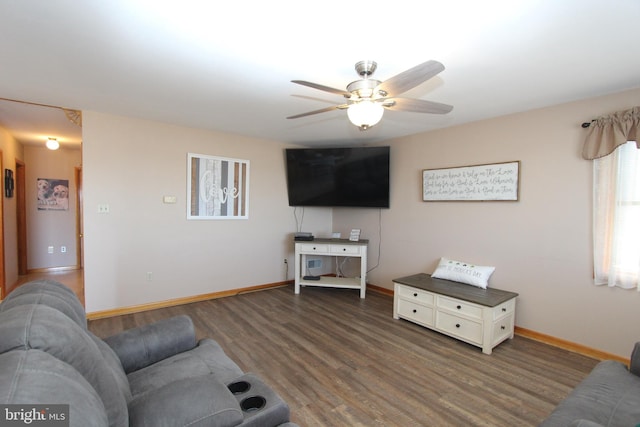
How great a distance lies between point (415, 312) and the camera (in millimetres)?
3350

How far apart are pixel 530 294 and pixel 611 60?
7.08 feet

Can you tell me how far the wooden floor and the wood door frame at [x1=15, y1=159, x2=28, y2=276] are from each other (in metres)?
3.29

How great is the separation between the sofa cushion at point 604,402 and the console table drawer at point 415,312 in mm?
1532

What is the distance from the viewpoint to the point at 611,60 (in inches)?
80.3

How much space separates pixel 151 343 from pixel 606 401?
2.45 meters

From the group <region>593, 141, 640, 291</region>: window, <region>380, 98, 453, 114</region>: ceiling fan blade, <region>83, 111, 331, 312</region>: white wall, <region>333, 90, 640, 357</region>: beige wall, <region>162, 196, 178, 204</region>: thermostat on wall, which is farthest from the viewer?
<region>162, 196, 178, 204</region>: thermostat on wall

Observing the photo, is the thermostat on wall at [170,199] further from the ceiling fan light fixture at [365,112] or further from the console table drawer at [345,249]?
the ceiling fan light fixture at [365,112]

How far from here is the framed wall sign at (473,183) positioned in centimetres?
320

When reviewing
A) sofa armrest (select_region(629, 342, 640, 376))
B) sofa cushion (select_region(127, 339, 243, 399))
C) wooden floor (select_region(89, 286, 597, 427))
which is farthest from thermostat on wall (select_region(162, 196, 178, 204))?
sofa armrest (select_region(629, 342, 640, 376))

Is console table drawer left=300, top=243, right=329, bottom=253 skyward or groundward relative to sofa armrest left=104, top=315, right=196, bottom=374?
skyward

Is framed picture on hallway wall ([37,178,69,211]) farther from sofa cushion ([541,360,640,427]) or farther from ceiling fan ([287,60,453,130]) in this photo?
sofa cushion ([541,360,640,427])

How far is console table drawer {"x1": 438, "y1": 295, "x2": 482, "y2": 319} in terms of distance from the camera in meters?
2.84

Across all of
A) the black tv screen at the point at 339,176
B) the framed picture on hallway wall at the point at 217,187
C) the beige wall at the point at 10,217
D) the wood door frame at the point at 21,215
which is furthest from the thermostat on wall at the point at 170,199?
the wood door frame at the point at 21,215

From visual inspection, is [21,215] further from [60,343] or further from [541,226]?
[541,226]
